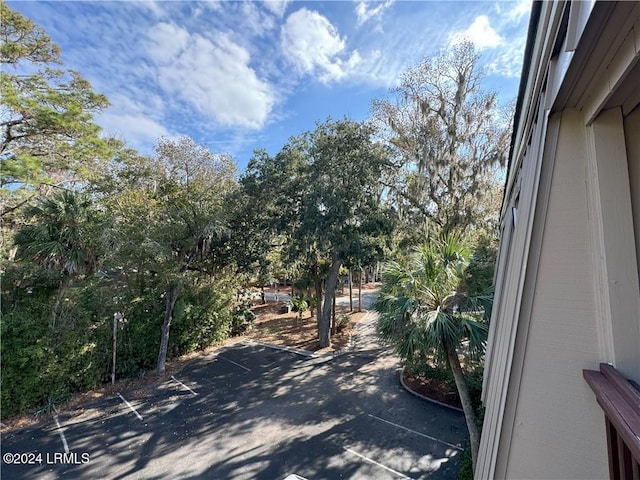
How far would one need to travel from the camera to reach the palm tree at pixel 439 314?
467 centimetres

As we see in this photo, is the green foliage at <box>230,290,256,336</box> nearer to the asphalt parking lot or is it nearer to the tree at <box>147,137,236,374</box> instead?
the tree at <box>147,137,236,374</box>

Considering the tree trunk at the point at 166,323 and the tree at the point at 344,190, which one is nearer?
the tree trunk at the point at 166,323

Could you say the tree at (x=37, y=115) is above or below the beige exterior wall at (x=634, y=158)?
above

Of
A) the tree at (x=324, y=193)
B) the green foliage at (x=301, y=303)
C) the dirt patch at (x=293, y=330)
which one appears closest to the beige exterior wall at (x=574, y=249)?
the tree at (x=324, y=193)

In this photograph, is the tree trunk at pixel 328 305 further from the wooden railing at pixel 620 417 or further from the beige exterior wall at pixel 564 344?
the wooden railing at pixel 620 417

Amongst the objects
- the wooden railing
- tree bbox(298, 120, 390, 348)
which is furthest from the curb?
the wooden railing

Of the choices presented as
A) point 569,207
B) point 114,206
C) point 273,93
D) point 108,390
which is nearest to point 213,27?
point 273,93

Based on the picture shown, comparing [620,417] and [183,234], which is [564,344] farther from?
[183,234]

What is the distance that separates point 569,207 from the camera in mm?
1417

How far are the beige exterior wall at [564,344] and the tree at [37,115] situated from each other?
44.0ft

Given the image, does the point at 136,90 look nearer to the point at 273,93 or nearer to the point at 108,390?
the point at 273,93

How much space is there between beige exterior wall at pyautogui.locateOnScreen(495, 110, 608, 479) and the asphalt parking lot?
207 inches

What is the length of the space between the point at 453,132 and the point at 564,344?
11.2 m

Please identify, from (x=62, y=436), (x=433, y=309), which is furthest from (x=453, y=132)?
(x=62, y=436)
